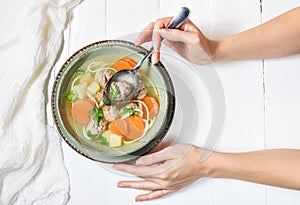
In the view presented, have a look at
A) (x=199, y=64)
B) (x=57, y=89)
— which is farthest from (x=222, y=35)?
(x=57, y=89)

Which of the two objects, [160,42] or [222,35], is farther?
[222,35]

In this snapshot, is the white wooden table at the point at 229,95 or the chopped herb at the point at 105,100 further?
the white wooden table at the point at 229,95

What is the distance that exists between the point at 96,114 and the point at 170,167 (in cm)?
17

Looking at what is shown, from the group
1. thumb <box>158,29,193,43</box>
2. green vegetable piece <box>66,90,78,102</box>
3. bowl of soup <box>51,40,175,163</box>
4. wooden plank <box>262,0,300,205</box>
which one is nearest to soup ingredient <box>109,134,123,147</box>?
bowl of soup <box>51,40,175,163</box>

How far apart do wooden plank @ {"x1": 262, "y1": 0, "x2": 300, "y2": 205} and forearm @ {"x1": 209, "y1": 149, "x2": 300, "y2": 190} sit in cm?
8

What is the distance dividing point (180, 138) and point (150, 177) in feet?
0.34

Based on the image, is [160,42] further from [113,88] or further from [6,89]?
[6,89]

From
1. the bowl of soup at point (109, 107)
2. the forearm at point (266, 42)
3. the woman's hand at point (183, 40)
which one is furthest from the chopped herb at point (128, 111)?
the forearm at point (266, 42)

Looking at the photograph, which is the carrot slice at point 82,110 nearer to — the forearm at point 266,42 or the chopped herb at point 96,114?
the chopped herb at point 96,114

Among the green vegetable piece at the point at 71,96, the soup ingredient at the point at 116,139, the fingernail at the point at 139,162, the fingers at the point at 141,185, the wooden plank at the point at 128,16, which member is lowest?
the fingers at the point at 141,185

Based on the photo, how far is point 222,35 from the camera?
1.15 metres

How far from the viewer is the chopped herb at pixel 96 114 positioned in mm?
1014

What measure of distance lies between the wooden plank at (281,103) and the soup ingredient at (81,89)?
39cm

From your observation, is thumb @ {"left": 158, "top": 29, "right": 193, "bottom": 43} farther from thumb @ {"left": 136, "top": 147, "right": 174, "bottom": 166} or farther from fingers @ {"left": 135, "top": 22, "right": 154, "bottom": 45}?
thumb @ {"left": 136, "top": 147, "right": 174, "bottom": 166}
